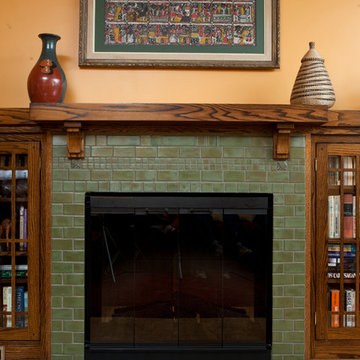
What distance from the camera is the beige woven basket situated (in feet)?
5.13

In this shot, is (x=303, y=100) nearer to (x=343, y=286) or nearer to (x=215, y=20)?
(x=215, y=20)

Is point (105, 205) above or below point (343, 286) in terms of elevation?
above

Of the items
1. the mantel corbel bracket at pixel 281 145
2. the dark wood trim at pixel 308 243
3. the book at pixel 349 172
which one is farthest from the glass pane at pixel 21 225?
the book at pixel 349 172

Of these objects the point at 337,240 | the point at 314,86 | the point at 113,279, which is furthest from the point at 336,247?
the point at 113,279

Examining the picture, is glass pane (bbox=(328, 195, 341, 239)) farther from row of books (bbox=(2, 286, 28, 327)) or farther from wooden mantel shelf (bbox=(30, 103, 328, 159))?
row of books (bbox=(2, 286, 28, 327))

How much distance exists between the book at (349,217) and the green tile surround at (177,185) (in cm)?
24

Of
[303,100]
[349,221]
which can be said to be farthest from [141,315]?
[303,100]

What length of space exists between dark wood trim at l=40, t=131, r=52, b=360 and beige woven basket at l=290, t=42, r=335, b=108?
128cm

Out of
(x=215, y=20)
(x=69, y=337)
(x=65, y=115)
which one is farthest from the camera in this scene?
(x=215, y=20)

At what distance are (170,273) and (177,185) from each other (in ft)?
1.49

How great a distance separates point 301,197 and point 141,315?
1.02 metres

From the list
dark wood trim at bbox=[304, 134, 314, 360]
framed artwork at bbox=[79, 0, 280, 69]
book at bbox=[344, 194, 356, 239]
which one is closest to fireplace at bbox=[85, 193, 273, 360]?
dark wood trim at bbox=[304, 134, 314, 360]

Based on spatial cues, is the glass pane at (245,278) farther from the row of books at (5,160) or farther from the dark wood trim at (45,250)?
the row of books at (5,160)

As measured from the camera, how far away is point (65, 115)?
59.7 inches
